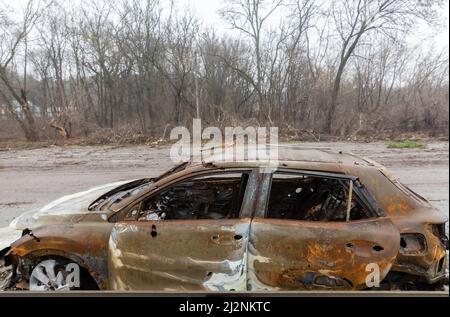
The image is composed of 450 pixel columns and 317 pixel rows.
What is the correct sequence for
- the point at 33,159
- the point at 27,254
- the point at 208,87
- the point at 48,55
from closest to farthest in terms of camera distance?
the point at 27,254 < the point at 48,55 < the point at 33,159 < the point at 208,87

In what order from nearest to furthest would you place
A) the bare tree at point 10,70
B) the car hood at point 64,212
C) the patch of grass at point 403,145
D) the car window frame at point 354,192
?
the car window frame at point 354,192
the car hood at point 64,212
the bare tree at point 10,70
the patch of grass at point 403,145

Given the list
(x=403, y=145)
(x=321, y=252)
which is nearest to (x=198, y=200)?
(x=321, y=252)

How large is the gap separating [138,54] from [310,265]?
473 inches

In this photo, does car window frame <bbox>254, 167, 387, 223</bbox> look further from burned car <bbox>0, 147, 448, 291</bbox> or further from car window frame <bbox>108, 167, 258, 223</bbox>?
car window frame <bbox>108, 167, 258, 223</bbox>

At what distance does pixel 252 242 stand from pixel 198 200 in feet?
3.32

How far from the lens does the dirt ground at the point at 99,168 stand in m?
5.21

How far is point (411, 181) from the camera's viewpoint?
5.89m

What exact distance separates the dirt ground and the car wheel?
8.26 ft

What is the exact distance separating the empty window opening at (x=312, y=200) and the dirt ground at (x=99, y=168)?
276cm

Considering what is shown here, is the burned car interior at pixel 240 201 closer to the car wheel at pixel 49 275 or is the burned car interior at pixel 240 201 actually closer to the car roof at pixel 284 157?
the car roof at pixel 284 157

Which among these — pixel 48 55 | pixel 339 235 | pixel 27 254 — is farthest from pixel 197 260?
pixel 48 55

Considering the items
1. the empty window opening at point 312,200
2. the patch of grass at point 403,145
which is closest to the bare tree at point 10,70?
the empty window opening at point 312,200
